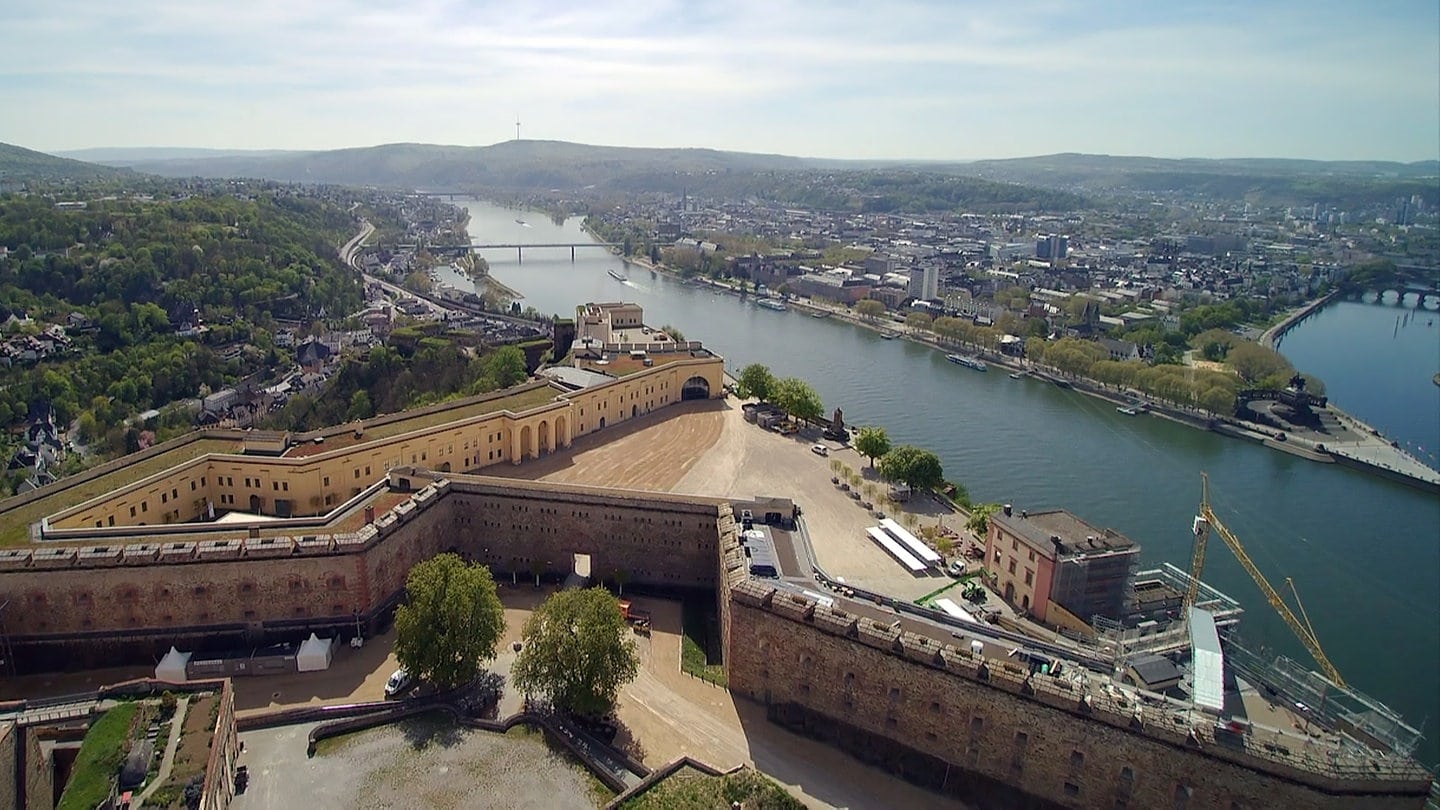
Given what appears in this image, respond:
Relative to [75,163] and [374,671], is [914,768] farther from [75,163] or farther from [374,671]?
[75,163]

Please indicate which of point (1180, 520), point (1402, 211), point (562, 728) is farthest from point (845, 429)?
point (1402, 211)

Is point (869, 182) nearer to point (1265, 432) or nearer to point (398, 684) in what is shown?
point (1265, 432)

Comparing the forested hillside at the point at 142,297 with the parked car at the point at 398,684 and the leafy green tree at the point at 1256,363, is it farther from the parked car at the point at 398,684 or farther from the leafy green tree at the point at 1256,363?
the leafy green tree at the point at 1256,363

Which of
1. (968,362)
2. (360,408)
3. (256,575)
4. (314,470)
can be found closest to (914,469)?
(314,470)

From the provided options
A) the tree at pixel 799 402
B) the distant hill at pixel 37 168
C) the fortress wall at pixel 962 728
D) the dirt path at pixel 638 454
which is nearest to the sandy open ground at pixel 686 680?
the dirt path at pixel 638 454

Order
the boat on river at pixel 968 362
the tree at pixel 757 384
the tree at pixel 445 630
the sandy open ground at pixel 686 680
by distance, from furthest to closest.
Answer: the boat on river at pixel 968 362
the tree at pixel 757 384
the tree at pixel 445 630
the sandy open ground at pixel 686 680
